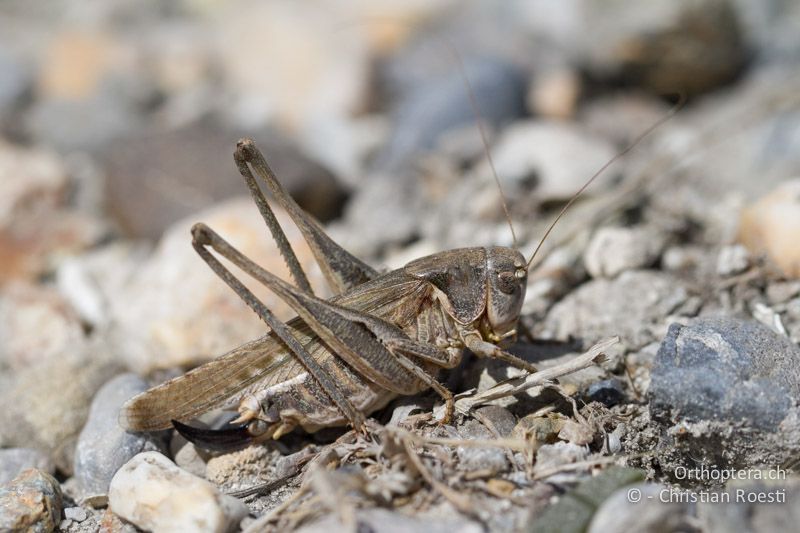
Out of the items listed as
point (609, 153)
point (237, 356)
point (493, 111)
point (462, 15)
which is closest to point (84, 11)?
point (462, 15)

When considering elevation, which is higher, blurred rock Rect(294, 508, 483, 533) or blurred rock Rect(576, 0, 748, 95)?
blurred rock Rect(576, 0, 748, 95)

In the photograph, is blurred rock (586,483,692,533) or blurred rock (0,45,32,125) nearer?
blurred rock (586,483,692,533)

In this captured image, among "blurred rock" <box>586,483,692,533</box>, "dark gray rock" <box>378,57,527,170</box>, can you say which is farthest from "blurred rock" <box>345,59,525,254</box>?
"blurred rock" <box>586,483,692,533</box>

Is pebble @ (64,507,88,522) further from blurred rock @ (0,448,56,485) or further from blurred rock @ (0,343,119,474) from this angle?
blurred rock @ (0,343,119,474)

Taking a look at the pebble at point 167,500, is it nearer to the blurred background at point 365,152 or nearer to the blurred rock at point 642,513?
the blurred background at point 365,152

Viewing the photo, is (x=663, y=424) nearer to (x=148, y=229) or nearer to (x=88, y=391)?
(x=88, y=391)

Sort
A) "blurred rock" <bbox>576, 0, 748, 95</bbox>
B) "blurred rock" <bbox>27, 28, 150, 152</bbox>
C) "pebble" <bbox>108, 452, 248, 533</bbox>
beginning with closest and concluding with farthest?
"pebble" <bbox>108, 452, 248, 533</bbox> → "blurred rock" <bbox>576, 0, 748, 95</bbox> → "blurred rock" <bbox>27, 28, 150, 152</bbox>
